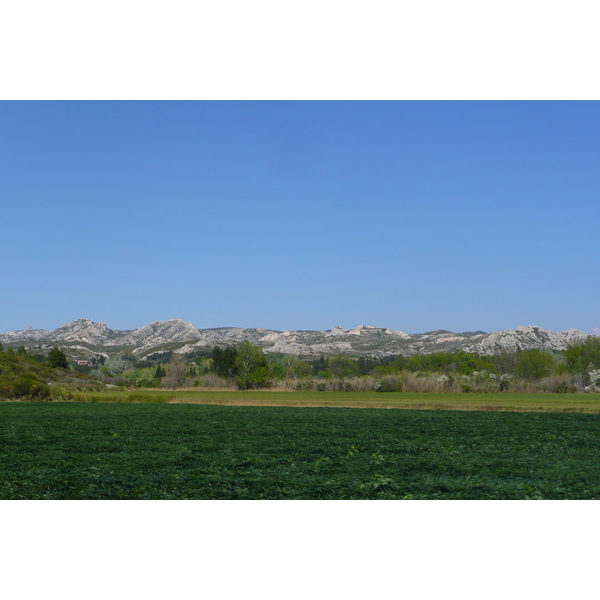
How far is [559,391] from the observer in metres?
46.0

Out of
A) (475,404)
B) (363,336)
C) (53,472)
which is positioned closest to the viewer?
(53,472)

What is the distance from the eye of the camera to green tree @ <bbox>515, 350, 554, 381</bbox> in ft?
178

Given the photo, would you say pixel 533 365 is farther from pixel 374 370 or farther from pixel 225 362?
pixel 225 362

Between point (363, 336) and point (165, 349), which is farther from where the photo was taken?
point (363, 336)

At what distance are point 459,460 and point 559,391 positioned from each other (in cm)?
3824

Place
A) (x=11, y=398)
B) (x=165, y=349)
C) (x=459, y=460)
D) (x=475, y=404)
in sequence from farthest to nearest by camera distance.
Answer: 1. (x=165, y=349)
2. (x=11, y=398)
3. (x=475, y=404)
4. (x=459, y=460)

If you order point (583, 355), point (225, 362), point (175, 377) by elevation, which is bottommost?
point (175, 377)

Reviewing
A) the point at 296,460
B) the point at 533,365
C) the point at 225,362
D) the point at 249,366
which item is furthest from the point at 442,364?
the point at 296,460

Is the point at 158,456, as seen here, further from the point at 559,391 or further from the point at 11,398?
the point at 559,391

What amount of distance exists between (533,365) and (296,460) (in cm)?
4826

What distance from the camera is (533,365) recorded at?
5488cm

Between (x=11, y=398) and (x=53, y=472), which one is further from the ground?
(x=53, y=472)

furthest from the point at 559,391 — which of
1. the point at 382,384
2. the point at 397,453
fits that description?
the point at 397,453

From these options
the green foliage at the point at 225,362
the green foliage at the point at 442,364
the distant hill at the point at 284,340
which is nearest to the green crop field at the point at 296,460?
the green foliage at the point at 225,362
